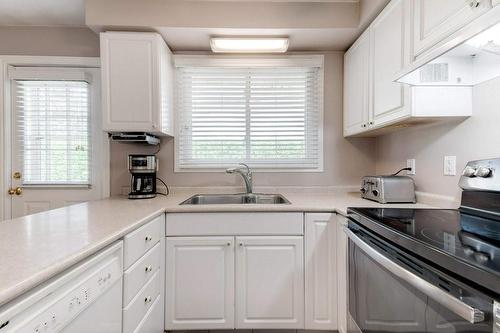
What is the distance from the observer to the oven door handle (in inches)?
22.9

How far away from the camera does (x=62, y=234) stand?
94cm

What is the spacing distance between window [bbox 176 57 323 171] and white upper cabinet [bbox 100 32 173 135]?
41 centimetres

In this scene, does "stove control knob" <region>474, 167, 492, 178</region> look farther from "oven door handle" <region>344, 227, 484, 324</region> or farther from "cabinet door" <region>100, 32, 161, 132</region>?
"cabinet door" <region>100, 32, 161, 132</region>

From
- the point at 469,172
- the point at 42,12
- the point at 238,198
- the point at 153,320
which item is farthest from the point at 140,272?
the point at 42,12

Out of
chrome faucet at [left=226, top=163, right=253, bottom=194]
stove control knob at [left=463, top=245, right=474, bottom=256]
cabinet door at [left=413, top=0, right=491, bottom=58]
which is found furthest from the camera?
chrome faucet at [left=226, top=163, right=253, bottom=194]

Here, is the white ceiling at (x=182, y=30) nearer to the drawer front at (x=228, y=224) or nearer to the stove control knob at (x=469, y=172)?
the stove control knob at (x=469, y=172)

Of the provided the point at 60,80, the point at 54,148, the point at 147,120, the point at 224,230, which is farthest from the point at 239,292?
the point at 60,80

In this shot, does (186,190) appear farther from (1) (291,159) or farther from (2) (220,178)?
(1) (291,159)

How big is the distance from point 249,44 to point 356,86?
0.90 metres

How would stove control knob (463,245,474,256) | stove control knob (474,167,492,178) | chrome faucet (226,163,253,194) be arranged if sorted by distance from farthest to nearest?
chrome faucet (226,163,253,194), stove control knob (474,167,492,178), stove control knob (463,245,474,256)

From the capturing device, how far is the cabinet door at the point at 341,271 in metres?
1.51

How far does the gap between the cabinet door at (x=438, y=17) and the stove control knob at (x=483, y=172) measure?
1.97 feet

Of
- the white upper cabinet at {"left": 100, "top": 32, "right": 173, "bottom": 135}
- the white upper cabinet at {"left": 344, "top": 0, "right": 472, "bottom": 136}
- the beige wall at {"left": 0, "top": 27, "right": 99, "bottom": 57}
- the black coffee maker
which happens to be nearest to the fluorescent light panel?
the white upper cabinet at {"left": 100, "top": 32, "right": 173, "bottom": 135}

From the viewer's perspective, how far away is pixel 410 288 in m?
0.83
